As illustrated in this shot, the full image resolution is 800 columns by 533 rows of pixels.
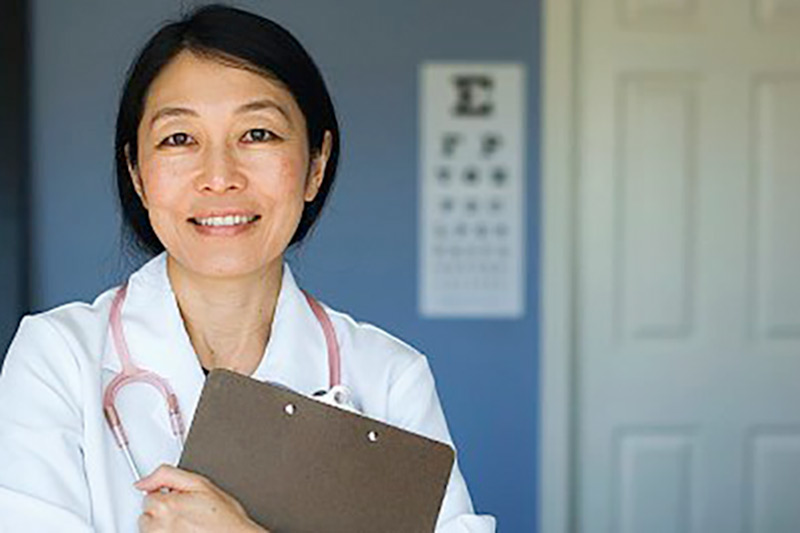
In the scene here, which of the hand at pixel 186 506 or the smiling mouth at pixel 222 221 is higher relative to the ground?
the smiling mouth at pixel 222 221

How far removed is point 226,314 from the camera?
141cm

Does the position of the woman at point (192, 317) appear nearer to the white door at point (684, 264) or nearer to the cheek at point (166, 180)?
the cheek at point (166, 180)

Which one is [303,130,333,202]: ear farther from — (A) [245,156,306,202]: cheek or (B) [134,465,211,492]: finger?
(B) [134,465,211,492]: finger

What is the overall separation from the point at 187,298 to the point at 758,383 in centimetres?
229

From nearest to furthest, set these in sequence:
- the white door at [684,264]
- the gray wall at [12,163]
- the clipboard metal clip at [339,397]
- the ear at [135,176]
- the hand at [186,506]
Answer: the hand at [186,506] → the clipboard metal clip at [339,397] → the ear at [135,176] → the gray wall at [12,163] → the white door at [684,264]

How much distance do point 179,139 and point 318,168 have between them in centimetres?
19

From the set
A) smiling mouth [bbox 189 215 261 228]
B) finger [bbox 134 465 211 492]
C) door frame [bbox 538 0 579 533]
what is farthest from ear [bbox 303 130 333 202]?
door frame [bbox 538 0 579 533]

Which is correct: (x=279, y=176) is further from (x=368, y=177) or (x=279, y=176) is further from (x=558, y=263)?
(x=558, y=263)

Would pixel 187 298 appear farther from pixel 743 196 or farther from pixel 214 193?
pixel 743 196

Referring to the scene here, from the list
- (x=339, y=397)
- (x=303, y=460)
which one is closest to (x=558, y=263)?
(x=339, y=397)

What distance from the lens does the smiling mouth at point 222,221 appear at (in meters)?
1.32

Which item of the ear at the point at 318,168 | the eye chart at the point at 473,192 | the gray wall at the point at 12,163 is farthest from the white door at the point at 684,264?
the ear at the point at 318,168

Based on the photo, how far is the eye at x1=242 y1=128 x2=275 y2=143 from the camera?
1313 mm

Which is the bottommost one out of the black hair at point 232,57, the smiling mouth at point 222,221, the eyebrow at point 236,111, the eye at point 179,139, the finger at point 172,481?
the finger at point 172,481
